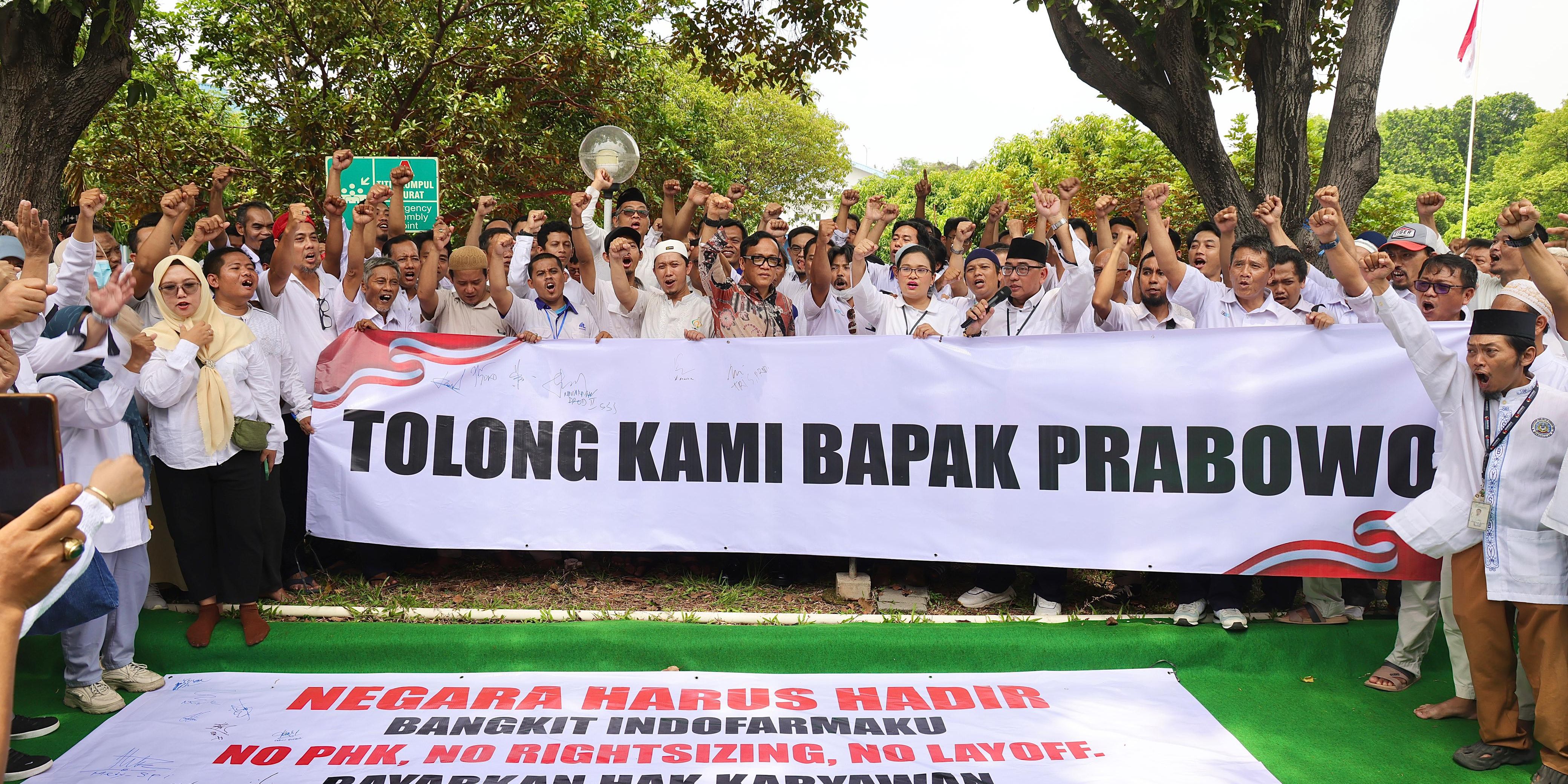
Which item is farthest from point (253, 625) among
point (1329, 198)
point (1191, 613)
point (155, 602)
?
point (1329, 198)

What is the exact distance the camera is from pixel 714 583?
18.5ft

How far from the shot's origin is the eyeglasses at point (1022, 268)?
5637mm

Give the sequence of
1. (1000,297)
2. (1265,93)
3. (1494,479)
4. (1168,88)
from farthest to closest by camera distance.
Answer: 1. (1168,88)
2. (1265,93)
3. (1000,297)
4. (1494,479)

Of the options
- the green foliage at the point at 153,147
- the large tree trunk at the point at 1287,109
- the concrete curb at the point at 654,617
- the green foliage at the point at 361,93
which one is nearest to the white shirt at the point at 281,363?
the concrete curb at the point at 654,617

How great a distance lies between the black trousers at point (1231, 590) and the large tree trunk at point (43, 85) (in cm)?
703

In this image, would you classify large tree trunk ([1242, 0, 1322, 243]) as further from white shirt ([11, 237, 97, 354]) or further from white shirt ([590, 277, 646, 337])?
white shirt ([11, 237, 97, 354])

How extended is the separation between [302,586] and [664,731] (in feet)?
8.55

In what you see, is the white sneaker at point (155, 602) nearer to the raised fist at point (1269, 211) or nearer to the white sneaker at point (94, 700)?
the white sneaker at point (94, 700)

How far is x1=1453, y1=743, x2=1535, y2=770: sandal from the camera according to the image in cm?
394

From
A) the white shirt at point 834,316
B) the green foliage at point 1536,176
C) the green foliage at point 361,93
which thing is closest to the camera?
the white shirt at point 834,316

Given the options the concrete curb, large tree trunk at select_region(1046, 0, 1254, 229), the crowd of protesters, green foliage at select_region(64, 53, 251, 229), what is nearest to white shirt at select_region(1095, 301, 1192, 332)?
the crowd of protesters

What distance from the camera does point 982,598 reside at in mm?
5398

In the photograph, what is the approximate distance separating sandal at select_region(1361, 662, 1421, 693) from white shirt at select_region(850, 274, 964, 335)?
8.40 ft

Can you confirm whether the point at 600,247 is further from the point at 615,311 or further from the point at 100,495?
the point at 100,495
